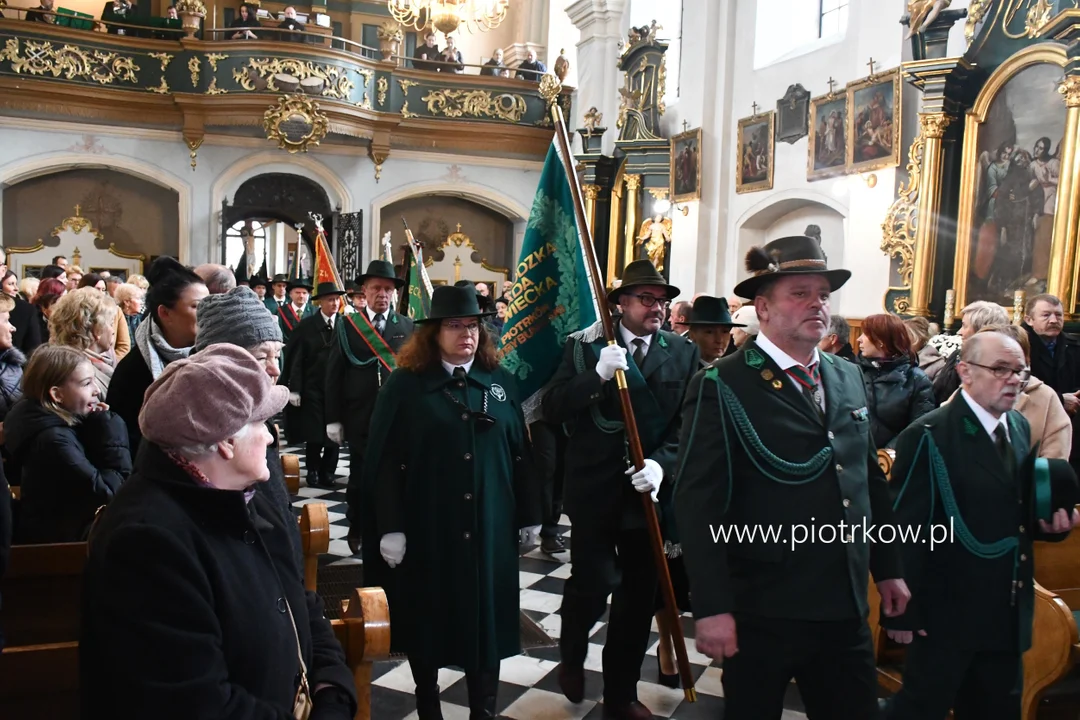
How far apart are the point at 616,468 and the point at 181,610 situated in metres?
2.19

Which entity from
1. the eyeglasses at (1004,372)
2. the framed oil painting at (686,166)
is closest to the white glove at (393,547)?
the eyeglasses at (1004,372)

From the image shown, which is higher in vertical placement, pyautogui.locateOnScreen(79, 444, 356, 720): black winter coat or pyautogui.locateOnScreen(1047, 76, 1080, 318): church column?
pyautogui.locateOnScreen(1047, 76, 1080, 318): church column

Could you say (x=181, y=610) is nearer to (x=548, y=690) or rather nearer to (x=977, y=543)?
(x=977, y=543)

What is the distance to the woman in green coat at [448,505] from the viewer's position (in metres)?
3.16

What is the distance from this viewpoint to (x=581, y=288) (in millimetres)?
3596

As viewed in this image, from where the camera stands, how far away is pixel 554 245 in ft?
12.1

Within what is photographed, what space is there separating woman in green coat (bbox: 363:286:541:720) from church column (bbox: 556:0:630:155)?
13.2 meters

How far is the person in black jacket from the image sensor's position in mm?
3287

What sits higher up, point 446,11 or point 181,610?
point 446,11

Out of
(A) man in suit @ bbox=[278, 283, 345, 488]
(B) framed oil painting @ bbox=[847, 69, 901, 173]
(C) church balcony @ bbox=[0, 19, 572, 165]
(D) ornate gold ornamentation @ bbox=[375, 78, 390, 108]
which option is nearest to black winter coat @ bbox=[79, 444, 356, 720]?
(A) man in suit @ bbox=[278, 283, 345, 488]

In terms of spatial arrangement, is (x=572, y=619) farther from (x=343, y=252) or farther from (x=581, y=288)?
(x=343, y=252)

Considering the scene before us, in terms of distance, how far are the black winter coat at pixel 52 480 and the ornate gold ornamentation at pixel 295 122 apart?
12756 mm

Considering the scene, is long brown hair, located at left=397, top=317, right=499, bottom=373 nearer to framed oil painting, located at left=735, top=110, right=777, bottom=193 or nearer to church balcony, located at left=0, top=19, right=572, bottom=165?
framed oil painting, located at left=735, top=110, right=777, bottom=193

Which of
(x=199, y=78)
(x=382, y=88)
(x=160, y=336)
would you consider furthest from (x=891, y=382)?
(x=199, y=78)
